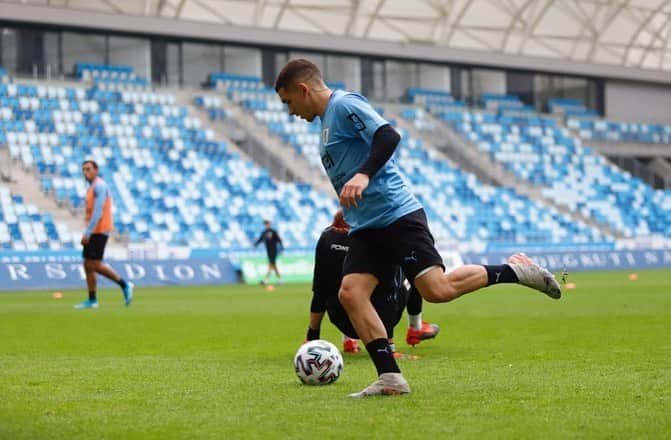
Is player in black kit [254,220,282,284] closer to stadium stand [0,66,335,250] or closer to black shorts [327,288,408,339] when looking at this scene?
stadium stand [0,66,335,250]

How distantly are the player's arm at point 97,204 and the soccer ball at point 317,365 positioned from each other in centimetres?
1045

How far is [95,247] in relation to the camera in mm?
18047

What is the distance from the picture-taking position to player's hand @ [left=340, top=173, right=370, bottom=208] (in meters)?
6.65

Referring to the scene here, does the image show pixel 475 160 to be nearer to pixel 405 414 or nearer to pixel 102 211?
pixel 102 211

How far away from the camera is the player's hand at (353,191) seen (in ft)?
21.8

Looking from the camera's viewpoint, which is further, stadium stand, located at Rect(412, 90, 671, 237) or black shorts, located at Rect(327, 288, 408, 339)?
stadium stand, located at Rect(412, 90, 671, 237)

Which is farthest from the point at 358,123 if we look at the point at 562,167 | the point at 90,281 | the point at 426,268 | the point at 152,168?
the point at 562,167

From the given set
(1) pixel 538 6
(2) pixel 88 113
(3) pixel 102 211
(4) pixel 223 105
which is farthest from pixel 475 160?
(3) pixel 102 211

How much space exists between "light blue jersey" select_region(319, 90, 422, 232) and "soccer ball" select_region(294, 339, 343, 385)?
42.1 inches

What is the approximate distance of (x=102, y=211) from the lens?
1784cm

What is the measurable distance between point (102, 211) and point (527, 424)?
13.0 m

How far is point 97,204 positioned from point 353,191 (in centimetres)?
1171

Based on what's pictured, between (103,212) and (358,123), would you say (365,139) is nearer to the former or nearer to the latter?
(358,123)

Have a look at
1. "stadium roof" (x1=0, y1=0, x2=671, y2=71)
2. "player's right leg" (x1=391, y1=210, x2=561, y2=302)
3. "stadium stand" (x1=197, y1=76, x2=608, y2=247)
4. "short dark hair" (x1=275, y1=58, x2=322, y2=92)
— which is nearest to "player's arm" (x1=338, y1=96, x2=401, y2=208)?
"short dark hair" (x1=275, y1=58, x2=322, y2=92)
